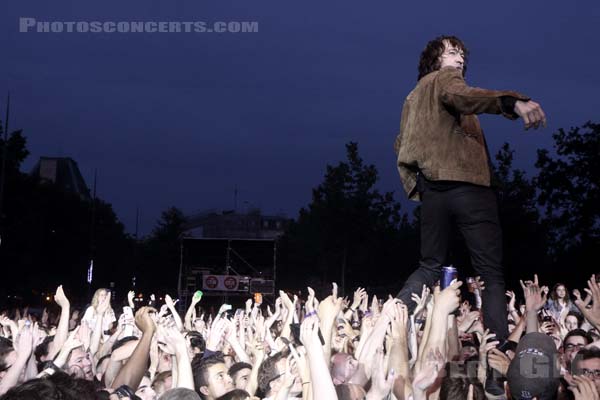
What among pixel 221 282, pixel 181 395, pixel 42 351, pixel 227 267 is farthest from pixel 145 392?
pixel 227 267

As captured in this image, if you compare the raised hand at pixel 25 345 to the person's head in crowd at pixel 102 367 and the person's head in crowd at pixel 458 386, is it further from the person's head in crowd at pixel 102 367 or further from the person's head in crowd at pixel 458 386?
the person's head in crowd at pixel 458 386

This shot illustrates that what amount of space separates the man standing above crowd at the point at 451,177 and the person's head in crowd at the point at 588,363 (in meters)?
0.69

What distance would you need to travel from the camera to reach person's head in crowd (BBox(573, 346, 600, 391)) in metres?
4.80

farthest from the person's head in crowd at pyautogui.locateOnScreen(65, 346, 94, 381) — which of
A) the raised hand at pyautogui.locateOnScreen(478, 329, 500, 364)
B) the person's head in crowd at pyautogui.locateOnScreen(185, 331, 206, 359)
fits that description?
the raised hand at pyautogui.locateOnScreen(478, 329, 500, 364)

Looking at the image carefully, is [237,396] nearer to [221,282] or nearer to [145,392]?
[145,392]

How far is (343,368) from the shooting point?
5.32 metres

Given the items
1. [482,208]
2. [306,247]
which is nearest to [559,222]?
[306,247]

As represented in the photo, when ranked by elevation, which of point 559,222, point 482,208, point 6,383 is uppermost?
point 559,222

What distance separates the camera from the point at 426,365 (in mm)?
4676

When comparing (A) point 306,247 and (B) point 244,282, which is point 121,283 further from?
(B) point 244,282

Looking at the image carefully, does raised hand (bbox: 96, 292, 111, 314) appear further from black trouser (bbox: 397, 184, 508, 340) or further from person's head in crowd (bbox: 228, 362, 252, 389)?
black trouser (bbox: 397, 184, 508, 340)

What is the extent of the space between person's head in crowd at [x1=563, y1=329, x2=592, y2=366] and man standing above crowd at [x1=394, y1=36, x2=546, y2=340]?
2.63 feet

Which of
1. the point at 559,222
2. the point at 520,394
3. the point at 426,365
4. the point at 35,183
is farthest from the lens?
the point at 35,183

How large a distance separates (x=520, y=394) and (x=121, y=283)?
232 ft
